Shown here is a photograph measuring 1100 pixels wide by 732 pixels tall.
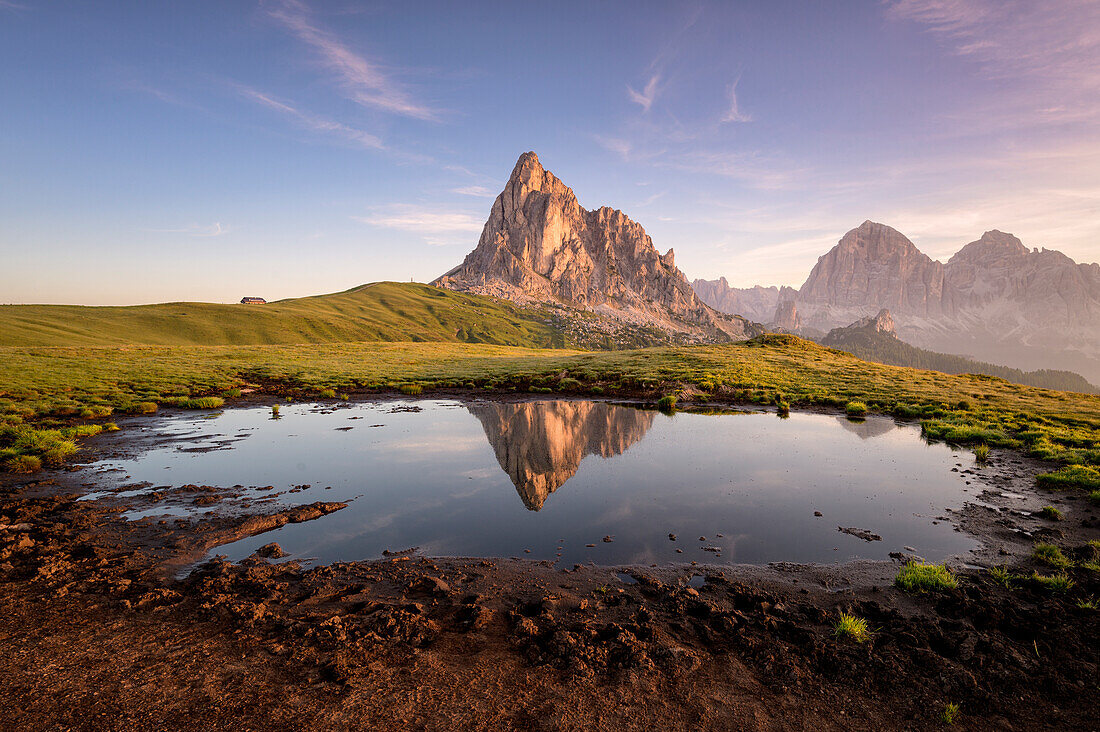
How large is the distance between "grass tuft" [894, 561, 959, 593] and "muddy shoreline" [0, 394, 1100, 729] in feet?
1.09

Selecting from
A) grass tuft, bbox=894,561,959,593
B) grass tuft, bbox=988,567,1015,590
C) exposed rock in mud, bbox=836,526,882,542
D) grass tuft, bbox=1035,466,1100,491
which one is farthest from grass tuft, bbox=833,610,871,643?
grass tuft, bbox=1035,466,1100,491

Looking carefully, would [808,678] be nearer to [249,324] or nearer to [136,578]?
[136,578]

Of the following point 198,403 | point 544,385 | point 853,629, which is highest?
point 544,385

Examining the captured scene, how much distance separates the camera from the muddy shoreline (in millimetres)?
6734

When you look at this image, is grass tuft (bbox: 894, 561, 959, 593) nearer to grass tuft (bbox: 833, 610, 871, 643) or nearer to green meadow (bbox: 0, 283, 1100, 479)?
grass tuft (bbox: 833, 610, 871, 643)

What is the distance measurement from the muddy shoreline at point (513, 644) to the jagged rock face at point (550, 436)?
6838 mm

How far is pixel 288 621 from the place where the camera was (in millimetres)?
8836

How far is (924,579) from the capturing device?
414 inches

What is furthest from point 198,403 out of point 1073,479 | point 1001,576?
point 1073,479

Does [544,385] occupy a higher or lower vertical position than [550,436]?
higher

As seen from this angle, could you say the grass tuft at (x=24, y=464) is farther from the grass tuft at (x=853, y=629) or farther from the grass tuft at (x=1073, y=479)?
the grass tuft at (x=1073, y=479)

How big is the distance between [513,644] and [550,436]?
1817 centimetres

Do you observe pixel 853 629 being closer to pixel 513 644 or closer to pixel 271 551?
pixel 513 644

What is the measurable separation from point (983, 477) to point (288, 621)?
2655cm
